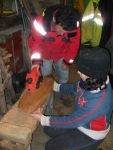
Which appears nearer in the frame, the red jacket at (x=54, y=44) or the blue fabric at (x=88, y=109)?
the blue fabric at (x=88, y=109)

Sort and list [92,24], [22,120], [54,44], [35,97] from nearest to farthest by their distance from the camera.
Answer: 1. [22,120]
2. [35,97]
3. [54,44]
4. [92,24]

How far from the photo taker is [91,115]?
1466mm

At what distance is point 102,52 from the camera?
1.36m

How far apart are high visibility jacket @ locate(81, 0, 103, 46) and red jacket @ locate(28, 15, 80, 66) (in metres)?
1.32

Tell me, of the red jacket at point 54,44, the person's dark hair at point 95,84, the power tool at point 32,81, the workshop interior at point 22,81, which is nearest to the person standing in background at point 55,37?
the red jacket at point 54,44

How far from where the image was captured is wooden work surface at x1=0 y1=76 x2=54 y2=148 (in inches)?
55.0

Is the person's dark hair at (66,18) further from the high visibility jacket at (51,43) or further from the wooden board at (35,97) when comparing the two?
the wooden board at (35,97)

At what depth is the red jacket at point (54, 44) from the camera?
7.79 feet

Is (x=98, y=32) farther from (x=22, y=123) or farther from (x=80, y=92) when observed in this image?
(x=22, y=123)

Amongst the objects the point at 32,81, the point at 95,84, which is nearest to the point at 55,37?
the point at 32,81

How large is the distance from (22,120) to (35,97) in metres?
0.30

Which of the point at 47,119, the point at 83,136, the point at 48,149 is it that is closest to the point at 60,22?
the point at 47,119

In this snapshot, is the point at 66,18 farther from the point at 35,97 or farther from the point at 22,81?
the point at 22,81

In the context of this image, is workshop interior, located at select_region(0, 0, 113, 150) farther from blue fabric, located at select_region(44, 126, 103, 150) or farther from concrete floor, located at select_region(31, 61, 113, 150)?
blue fabric, located at select_region(44, 126, 103, 150)
